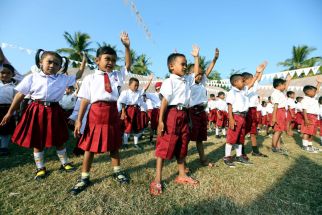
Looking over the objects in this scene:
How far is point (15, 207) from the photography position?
2.49 meters

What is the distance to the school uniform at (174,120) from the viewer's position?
10.3ft

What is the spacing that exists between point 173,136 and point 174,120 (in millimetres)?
227

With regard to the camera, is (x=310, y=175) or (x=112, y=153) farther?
(x=310, y=175)

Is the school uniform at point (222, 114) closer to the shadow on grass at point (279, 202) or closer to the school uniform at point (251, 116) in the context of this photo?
the school uniform at point (251, 116)

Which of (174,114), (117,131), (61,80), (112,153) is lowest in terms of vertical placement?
(112,153)

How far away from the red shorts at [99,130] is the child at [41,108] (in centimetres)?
78

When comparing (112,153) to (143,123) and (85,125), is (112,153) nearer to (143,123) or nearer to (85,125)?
(85,125)

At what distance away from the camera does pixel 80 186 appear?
2.94m

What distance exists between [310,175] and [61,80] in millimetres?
4514

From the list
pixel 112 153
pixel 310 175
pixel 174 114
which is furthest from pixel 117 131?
pixel 310 175

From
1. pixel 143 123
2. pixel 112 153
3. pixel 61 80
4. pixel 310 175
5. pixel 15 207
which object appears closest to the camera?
pixel 15 207

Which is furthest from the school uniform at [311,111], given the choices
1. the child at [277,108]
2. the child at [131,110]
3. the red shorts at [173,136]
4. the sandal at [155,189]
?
the sandal at [155,189]

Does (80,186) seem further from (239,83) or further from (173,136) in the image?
(239,83)

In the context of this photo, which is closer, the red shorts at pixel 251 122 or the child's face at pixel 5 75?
the child's face at pixel 5 75
